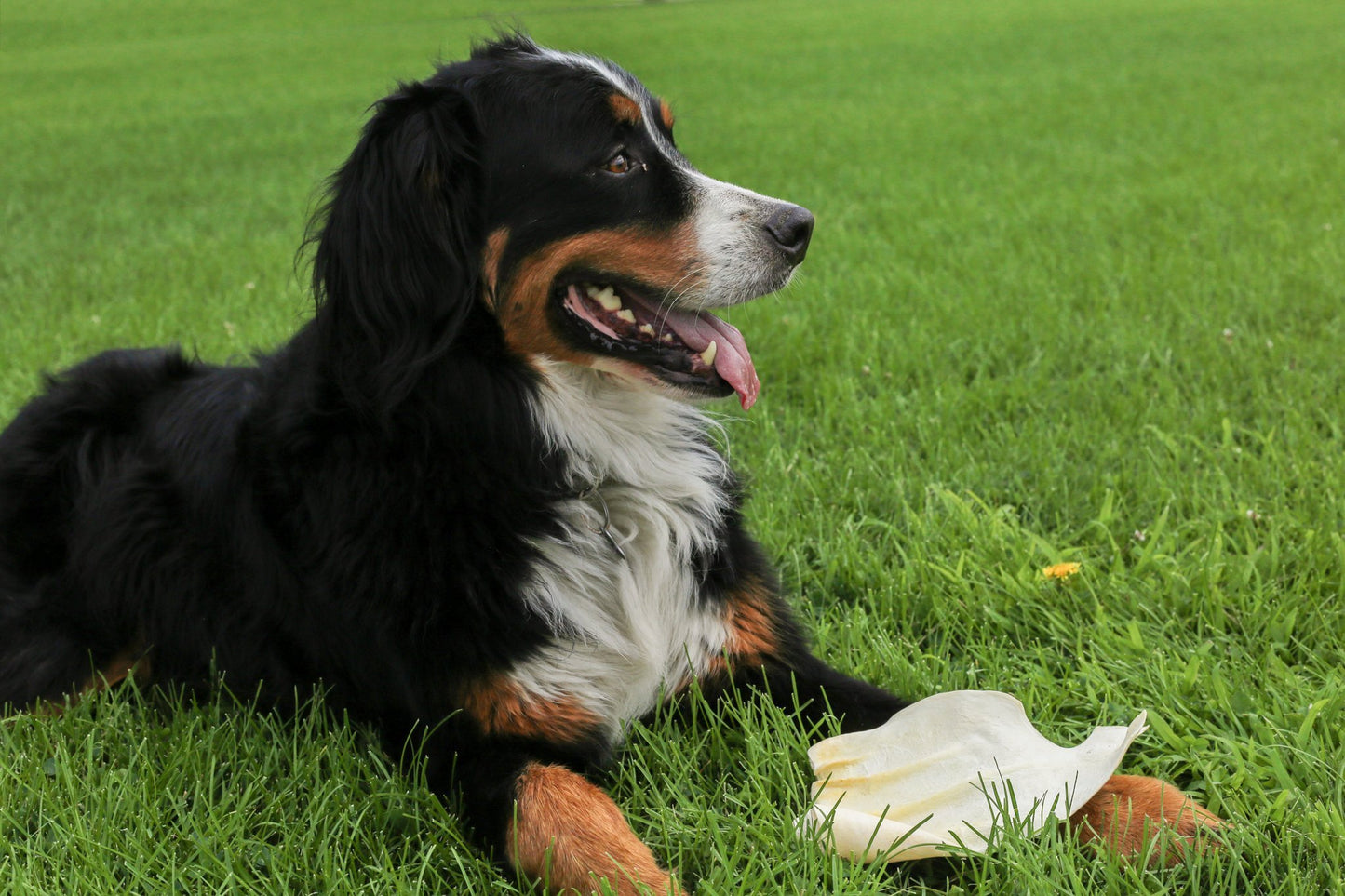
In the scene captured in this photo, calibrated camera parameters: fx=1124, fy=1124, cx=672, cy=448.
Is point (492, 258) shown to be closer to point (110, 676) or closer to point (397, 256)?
point (397, 256)

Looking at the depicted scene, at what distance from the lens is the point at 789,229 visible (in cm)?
265

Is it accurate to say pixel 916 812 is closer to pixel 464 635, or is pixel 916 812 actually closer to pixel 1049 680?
pixel 1049 680

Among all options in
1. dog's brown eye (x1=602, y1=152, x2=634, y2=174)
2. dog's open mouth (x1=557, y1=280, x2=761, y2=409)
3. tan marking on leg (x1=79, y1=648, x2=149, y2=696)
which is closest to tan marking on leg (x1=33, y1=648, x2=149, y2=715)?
tan marking on leg (x1=79, y1=648, x2=149, y2=696)

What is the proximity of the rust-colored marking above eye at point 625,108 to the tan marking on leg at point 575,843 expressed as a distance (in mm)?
1457

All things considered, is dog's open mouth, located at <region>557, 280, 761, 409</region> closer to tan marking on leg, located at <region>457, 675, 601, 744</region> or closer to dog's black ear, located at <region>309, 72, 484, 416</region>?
dog's black ear, located at <region>309, 72, 484, 416</region>

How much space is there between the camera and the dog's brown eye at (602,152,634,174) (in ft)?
8.38

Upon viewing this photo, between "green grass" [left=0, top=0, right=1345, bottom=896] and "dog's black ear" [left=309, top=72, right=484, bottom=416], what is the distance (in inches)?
18.7

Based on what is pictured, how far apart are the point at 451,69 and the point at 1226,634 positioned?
7.76ft

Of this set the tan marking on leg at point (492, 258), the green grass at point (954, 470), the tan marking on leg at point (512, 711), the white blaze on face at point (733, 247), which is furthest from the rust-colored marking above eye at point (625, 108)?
the tan marking on leg at point (512, 711)

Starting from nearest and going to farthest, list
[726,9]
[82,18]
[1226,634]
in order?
[1226,634]
[82,18]
[726,9]

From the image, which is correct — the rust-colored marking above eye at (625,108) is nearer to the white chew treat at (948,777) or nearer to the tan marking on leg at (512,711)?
the tan marking on leg at (512,711)

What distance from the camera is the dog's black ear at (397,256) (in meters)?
2.35

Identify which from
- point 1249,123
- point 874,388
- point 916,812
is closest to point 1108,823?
point 916,812

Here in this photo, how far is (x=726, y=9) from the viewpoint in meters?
31.3
